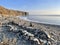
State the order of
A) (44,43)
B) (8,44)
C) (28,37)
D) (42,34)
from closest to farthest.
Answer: (8,44) < (44,43) < (28,37) < (42,34)

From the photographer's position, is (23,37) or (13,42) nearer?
(13,42)

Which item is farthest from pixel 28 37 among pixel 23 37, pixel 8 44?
pixel 8 44

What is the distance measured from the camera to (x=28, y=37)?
6621 millimetres

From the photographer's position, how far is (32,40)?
20.6 feet

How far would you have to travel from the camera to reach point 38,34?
23.9ft

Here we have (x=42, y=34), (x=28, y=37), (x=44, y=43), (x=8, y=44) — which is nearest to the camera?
(x=8, y=44)

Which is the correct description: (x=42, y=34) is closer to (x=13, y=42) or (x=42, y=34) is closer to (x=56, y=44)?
(x=56, y=44)

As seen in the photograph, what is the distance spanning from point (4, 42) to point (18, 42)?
2.30 ft

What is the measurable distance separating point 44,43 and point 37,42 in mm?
350

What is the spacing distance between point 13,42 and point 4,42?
44 cm

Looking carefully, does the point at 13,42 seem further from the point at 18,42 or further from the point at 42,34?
the point at 42,34

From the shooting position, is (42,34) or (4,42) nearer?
(4,42)

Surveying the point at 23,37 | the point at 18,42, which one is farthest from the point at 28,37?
the point at 18,42

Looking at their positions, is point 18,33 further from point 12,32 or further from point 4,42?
point 4,42
